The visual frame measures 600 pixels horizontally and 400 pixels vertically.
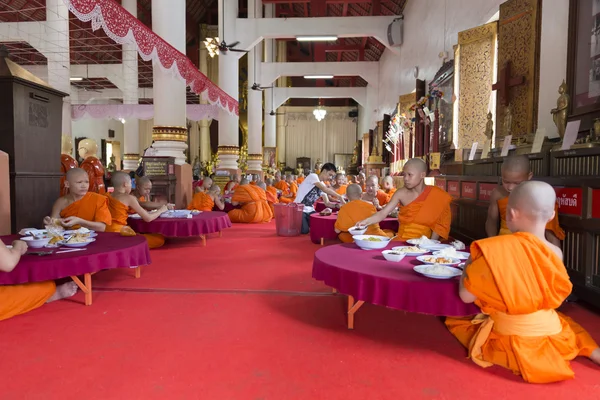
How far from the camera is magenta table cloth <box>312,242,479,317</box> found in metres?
2.32

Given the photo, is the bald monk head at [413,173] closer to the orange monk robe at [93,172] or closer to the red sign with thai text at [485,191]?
the red sign with thai text at [485,191]

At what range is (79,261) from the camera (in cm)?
315

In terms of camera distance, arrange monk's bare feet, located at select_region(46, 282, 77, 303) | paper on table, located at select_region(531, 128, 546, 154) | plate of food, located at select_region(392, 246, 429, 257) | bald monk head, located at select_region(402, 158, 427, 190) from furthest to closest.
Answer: paper on table, located at select_region(531, 128, 546, 154) → bald monk head, located at select_region(402, 158, 427, 190) → monk's bare feet, located at select_region(46, 282, 77, 303) → plate of food, located at select_region(392, 246, 429, 257)

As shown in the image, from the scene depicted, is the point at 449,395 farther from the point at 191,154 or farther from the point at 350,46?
the point at 191,154

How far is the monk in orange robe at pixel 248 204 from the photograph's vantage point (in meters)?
9.05

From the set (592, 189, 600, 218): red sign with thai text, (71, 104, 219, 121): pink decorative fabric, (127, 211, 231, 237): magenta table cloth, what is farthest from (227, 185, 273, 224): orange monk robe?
(592, 189, 600, 218): red sign with thai text

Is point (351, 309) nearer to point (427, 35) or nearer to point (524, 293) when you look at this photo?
point (524, 293)

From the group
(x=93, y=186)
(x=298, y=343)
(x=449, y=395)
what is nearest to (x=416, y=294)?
(x=449, y=395)

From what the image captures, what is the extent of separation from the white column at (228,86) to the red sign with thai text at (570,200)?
412 inches

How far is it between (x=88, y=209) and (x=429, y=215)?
10.6 ft

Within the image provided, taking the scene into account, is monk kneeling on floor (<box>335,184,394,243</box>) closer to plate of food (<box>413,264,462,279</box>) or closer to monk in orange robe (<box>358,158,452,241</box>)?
monk in orange robe (<box>358,158,452,241</box>)

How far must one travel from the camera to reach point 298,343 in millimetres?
2684

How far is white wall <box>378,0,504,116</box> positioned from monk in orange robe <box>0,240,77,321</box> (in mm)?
6060

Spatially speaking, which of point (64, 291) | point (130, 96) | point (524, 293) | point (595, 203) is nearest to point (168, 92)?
point (64, 291)
